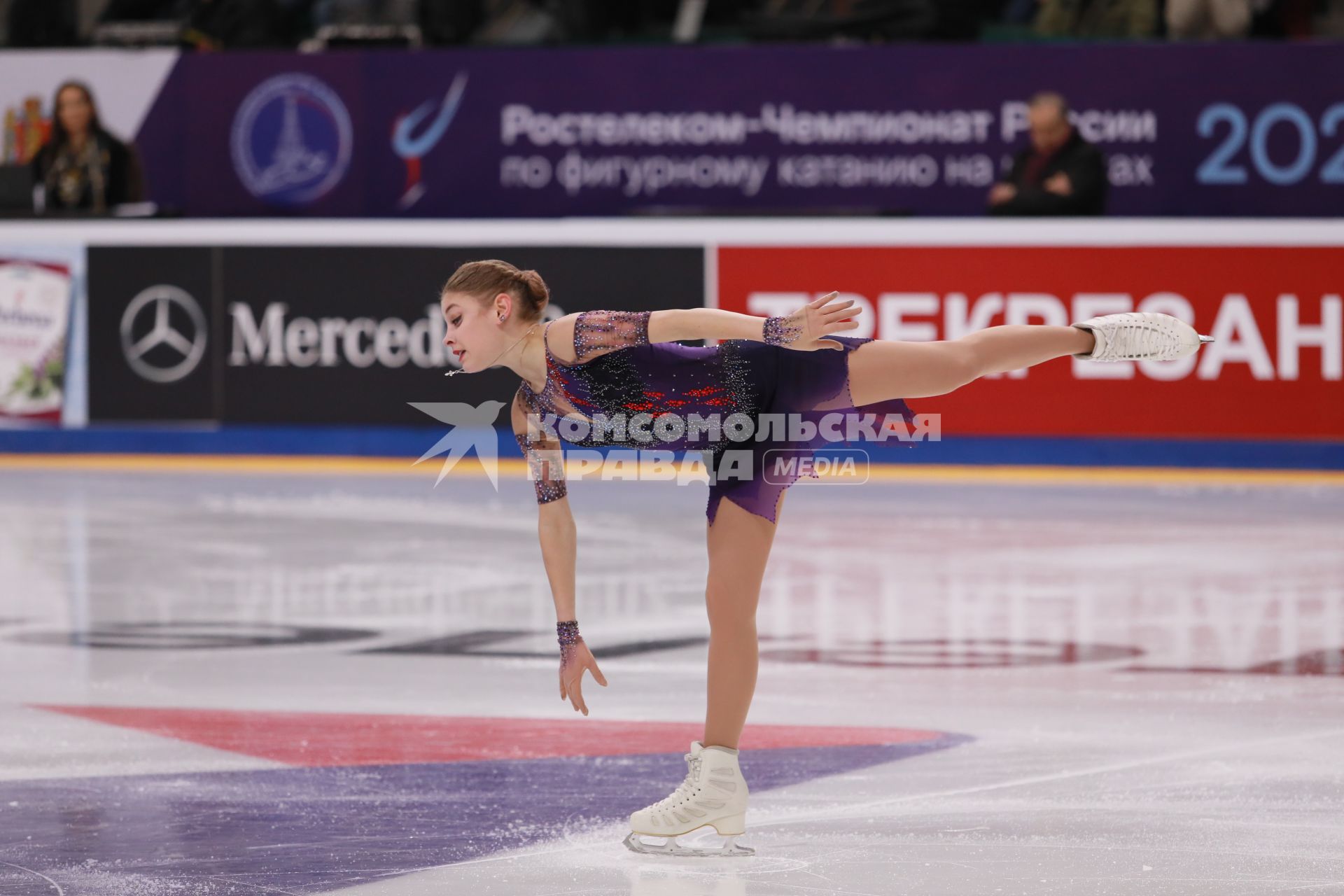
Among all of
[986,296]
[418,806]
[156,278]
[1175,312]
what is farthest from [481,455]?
[418,806]

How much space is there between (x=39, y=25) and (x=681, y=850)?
11.7 metres

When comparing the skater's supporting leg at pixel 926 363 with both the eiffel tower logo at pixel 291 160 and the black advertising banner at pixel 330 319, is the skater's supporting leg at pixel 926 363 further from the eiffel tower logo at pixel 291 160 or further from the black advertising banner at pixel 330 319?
the eiffel tower logo at pixel 291 160

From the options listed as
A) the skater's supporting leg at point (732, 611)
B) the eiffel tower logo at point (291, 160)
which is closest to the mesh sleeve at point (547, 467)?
the skater's supporting leg at point (732, 611)

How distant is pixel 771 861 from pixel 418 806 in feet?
3.03

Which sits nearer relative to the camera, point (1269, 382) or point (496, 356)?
point (496, 356)

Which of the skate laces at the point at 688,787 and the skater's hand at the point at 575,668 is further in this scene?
the skater's hand at the point at 575,668

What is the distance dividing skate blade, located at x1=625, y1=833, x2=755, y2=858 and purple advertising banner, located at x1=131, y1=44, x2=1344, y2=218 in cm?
752

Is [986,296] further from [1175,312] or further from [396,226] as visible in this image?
[396,226]

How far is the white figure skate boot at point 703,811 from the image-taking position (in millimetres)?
4199

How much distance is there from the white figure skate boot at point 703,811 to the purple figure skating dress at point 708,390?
537 mm

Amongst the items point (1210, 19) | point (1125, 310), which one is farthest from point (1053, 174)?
point (1210, 19)

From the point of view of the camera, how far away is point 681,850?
4.23m

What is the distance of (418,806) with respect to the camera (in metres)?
4.58

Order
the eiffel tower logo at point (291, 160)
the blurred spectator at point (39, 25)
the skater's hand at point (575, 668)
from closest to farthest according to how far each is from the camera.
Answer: the skater's hand at point (575, 668) → the eiffel tower logo at point (291, 160) → the blurred spectator at point (39, 25)
